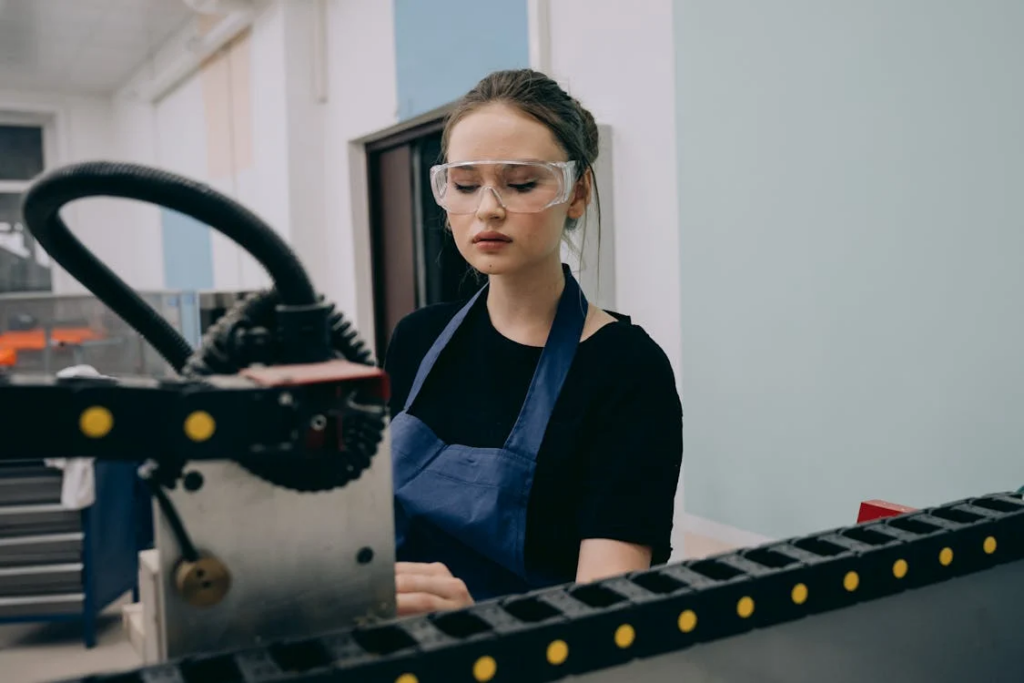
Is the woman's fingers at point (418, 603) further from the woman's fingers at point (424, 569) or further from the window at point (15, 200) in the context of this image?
the window at point (15, 200)

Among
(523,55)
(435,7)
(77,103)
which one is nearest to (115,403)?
(523,55)

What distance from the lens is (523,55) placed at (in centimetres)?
248

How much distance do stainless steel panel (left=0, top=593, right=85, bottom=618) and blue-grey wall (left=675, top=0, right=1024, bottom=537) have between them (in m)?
1.97

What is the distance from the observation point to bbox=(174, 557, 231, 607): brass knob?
0.43 meters

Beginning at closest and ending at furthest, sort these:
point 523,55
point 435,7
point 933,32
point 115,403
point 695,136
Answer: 1. point 115,403
2. point 933,32
3. point 695,136
4. point 523,55
5. point 435,7

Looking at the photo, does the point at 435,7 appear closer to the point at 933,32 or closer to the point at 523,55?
the point at 523,55

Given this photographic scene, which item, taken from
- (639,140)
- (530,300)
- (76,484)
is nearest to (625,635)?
(530,300)

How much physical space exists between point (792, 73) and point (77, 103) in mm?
7197

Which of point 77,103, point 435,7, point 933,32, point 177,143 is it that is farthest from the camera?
point 77,103

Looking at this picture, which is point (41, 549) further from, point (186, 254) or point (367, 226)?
point (186, 254)

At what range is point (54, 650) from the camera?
2588 mm

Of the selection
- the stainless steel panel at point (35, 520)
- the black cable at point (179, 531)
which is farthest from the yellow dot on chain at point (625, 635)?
the stainless steel panel at point (35, 520)

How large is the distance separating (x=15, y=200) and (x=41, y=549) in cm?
562

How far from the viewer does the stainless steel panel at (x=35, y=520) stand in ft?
8.21
